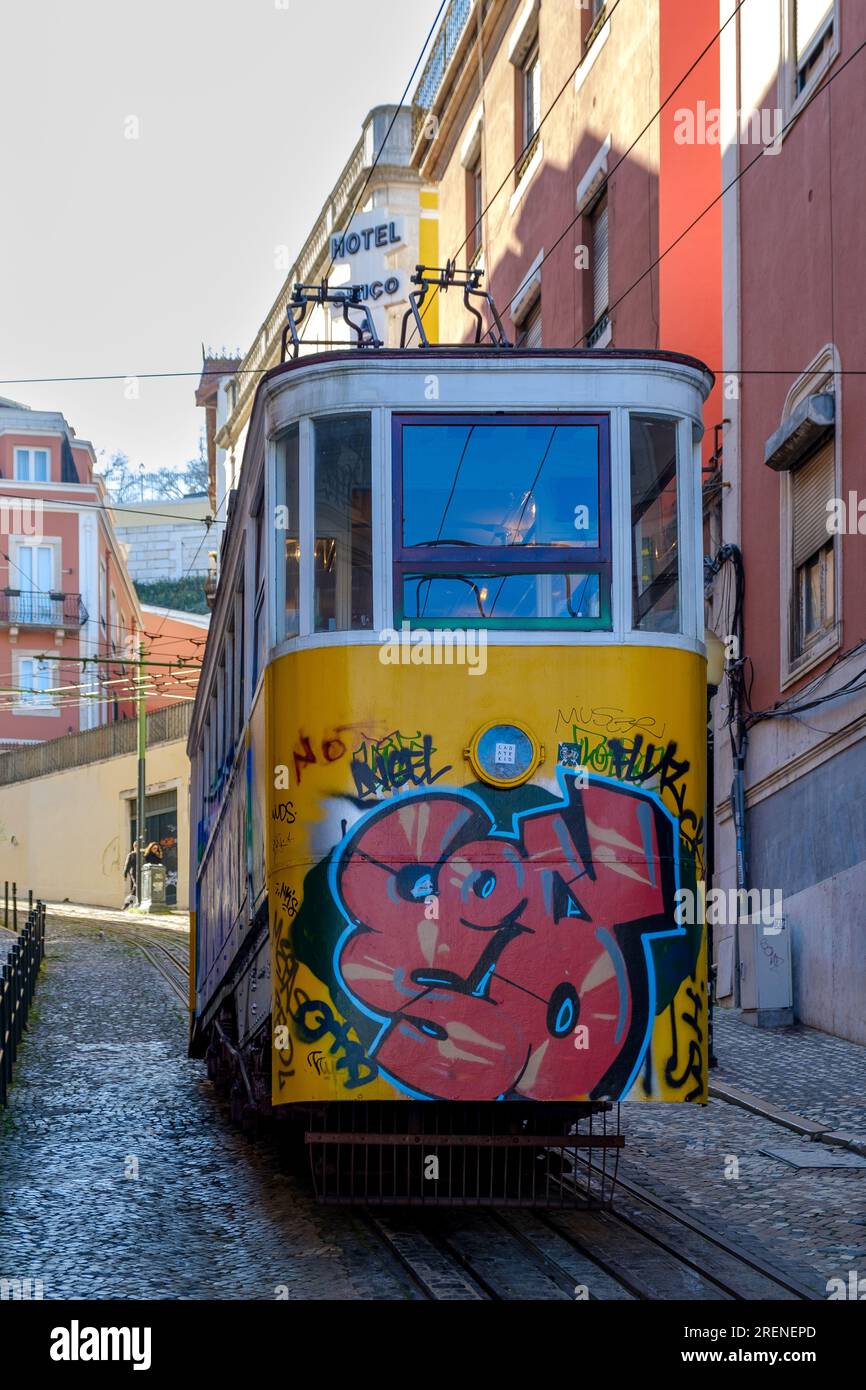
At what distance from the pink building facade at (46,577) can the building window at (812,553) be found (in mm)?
34691

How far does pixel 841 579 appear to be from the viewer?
15.3 meters

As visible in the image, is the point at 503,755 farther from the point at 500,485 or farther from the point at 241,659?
the point at 241,659

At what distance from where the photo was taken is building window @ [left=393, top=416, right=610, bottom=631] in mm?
8219

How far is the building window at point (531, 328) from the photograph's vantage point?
2464 centimetres

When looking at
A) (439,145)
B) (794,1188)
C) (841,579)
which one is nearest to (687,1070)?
(794,1188)

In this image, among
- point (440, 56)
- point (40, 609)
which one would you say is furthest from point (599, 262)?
point (40, 609)

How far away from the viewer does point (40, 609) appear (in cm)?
5019

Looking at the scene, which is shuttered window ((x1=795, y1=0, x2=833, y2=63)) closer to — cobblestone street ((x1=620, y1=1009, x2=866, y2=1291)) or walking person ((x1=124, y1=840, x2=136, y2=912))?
cobblestone street ((x1=620, y1=1009, x2=866, y2=1291))

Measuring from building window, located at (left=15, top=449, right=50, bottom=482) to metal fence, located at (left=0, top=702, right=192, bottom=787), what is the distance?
8135 mm

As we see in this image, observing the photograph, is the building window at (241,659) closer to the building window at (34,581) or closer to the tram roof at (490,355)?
the tram roof at (490,355)

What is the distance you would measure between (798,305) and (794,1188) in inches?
352

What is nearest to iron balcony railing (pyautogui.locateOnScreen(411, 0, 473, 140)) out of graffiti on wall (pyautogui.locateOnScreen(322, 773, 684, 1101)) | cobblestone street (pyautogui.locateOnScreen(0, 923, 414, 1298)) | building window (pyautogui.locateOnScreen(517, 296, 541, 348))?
building window (pyautogui.locateOnScreen(517, 296, 541, 348))

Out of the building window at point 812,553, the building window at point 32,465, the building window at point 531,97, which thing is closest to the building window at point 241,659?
the building window at point 812,553

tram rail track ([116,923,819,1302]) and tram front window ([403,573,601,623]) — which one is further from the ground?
tram front window ([403,573,601,623])
